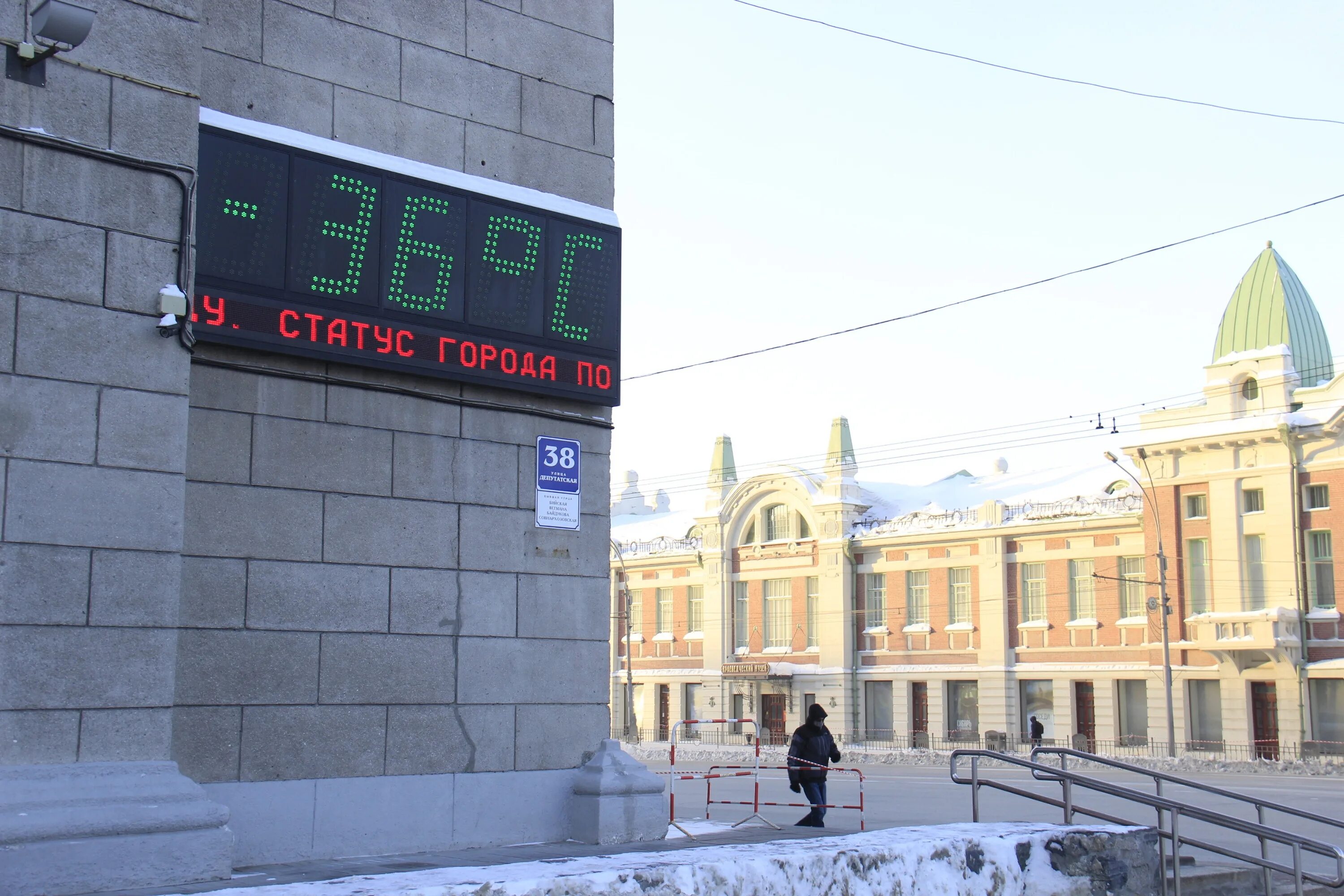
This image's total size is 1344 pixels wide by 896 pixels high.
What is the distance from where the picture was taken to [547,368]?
37.5ft

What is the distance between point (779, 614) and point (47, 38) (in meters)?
54.9

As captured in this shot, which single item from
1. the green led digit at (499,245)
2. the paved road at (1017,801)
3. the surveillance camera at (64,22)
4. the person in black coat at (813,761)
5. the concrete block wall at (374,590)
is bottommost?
the paved road at (1017,801)

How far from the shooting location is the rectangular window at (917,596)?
55.8m

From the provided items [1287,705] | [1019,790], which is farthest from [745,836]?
[1287,705]

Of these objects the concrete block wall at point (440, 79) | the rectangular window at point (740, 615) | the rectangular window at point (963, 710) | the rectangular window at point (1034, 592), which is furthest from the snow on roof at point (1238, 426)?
the concrete block wall at point (440, 79)

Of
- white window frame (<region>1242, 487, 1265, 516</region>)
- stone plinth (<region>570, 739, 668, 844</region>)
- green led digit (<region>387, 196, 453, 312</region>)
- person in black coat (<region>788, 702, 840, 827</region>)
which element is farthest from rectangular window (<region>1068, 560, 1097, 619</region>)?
green led digit (<region>387, 196, 453, 312</region>)

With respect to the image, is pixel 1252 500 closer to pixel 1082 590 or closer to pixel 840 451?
pixel 1082 590

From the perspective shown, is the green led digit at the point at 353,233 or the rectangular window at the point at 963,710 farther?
the rectangular window at the point at 963,710

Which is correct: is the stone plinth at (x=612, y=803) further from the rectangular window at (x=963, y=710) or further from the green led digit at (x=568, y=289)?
the rectangular window at (x=963, y=710)

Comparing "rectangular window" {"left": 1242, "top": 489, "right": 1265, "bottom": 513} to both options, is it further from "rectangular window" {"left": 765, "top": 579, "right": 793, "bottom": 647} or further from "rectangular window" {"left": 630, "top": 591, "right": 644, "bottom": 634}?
"rectangular window" {"left": 630, "top": 591, "right": 644, "bottom": 634}

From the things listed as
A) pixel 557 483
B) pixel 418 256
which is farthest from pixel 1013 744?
pixel 418 256

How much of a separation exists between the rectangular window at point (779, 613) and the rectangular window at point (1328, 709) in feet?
73.5

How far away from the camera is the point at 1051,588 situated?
170ft

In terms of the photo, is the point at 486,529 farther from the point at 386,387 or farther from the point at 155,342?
the point at 155,342
